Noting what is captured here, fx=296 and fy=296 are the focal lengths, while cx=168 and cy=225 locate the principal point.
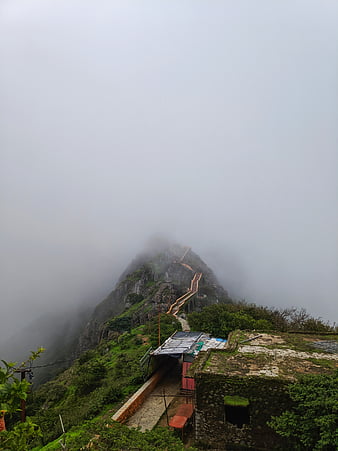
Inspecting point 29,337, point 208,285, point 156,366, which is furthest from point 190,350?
point 29,337

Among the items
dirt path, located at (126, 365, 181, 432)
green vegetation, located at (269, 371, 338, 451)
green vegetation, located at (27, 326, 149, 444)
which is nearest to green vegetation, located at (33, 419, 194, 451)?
green vegetation, located at (269, 371, 338, 451)

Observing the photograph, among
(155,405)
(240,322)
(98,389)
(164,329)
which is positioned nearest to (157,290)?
(164,329)

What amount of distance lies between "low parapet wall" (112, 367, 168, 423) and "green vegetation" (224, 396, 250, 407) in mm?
5544

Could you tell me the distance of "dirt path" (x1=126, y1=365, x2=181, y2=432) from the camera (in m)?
13.5

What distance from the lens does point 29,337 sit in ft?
267

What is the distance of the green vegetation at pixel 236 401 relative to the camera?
409 inches

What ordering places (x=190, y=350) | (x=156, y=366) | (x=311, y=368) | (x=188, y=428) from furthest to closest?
(x=156, y=366) < (x=190, y=350) < (x=188, y=428) < (x=311, y=368)

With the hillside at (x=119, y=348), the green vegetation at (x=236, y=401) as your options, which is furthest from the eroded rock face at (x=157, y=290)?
the green vegetation at (x=236, y=401)

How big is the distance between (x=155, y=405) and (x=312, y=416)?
27.7ft

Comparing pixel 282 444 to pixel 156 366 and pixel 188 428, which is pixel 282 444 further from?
pixel 156 366

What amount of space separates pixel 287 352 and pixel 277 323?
10.5m

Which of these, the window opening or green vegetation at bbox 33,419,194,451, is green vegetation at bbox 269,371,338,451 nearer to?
the window opening

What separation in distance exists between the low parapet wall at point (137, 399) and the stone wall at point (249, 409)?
4.27 m

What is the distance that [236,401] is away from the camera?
10500mm
